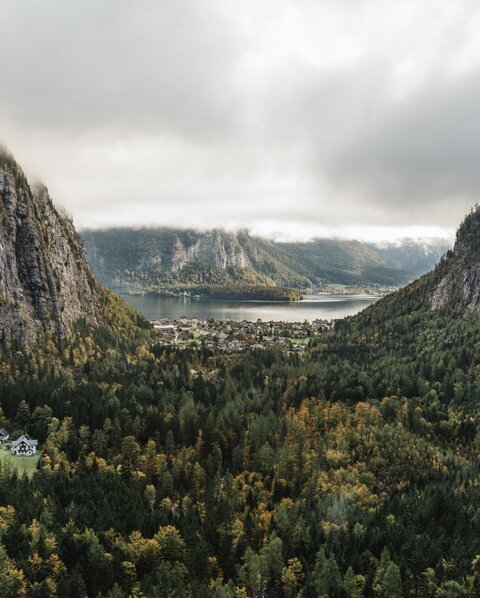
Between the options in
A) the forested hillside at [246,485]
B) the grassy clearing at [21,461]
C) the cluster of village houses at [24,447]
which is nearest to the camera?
the forested hillside at [246,485]

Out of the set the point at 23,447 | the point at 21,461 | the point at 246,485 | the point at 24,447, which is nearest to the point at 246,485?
the point at 246,485

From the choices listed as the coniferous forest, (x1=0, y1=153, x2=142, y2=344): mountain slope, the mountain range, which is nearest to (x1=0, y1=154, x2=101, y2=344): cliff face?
(x1=0, y1=153, x2=142, y2=344): mountain slope

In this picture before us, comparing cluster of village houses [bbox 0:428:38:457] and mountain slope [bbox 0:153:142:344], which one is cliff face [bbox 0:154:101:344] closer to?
mountain slope [bbox 0:153:142:344]

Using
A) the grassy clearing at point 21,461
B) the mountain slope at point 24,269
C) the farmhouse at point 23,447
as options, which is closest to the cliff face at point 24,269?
the mountain slope at point 24,269

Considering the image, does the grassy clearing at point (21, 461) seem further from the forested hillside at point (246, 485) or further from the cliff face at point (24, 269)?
the cliff face at point (24, 269)

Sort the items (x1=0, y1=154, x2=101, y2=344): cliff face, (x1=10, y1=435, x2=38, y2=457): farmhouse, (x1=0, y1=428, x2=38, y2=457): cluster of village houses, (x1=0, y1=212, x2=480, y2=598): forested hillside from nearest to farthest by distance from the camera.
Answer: (x1=0, y1=212, x2=480, y2=598): forested hillside
(x1=0, y1=428, x2=38, y2=457): cluster of village houses
(x1=10, y1=435, x2=38, y2=457): farmhouse
(x1=0, y1=154, x2=101, y2=344): cliff face

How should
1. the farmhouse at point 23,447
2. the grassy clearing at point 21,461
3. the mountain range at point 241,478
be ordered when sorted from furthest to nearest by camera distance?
the farmhouse at point 23,447, the grassy clearing at point 21,461, the mountain range at point 241,478
